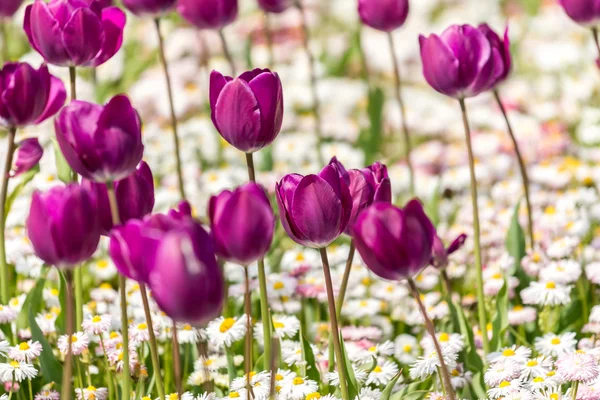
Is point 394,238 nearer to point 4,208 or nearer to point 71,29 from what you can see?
point 71,29

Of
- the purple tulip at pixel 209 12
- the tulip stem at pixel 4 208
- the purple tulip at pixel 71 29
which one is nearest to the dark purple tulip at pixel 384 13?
the purple tulip at pixel 209 12

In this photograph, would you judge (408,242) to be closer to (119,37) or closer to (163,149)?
(119,37)

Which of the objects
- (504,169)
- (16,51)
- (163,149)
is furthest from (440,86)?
(16,51)

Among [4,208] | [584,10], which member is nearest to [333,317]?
[4,208]

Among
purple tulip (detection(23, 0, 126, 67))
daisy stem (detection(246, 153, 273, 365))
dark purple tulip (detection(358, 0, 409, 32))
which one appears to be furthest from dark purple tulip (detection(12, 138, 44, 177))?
dark purple tulip (detection(358, 0, 409, 32))

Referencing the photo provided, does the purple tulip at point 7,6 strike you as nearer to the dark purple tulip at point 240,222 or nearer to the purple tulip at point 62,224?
the purple tulip at point 62,224
